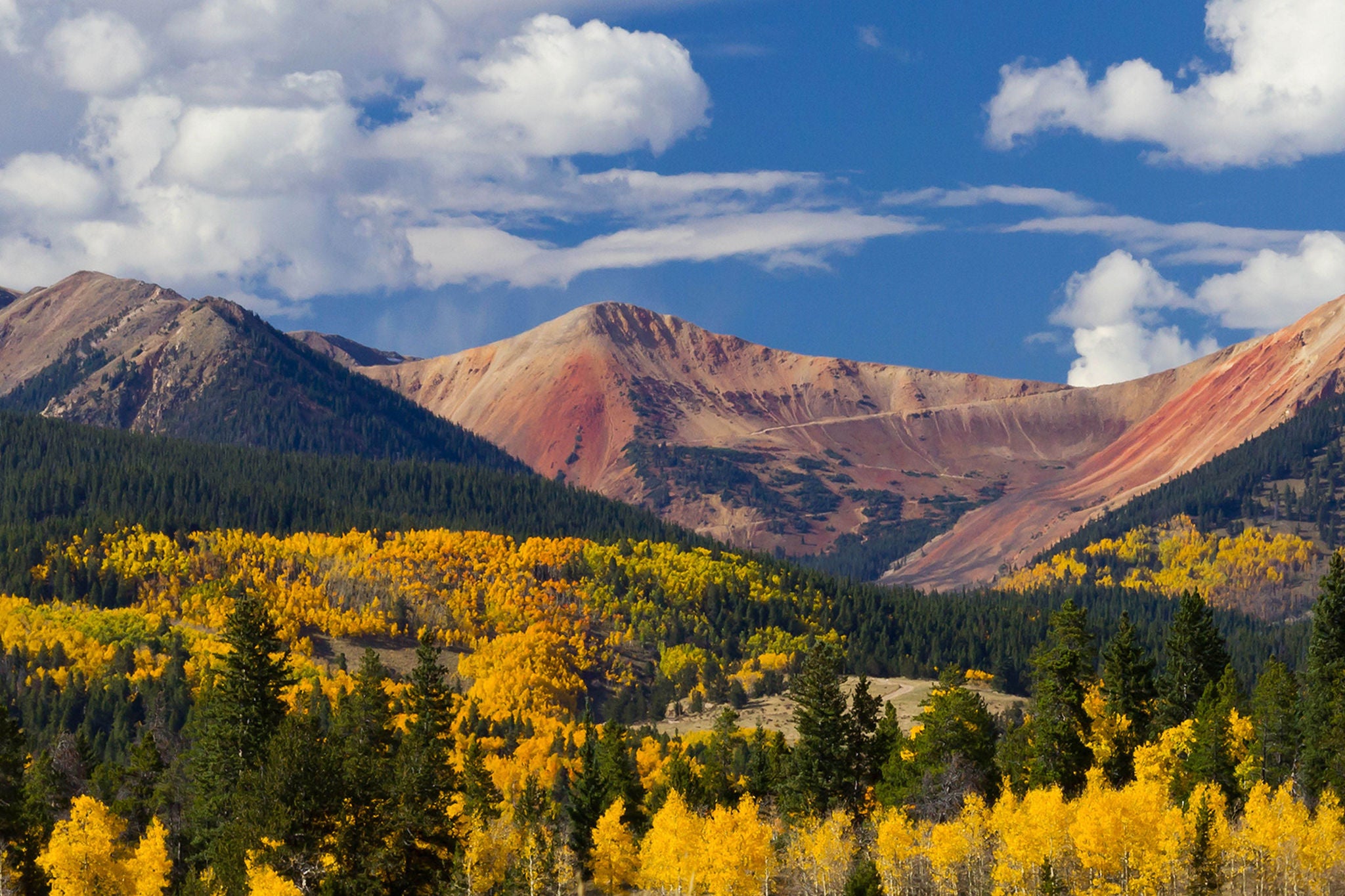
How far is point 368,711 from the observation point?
9731 cm

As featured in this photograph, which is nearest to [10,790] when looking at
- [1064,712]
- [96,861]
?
[96,861]

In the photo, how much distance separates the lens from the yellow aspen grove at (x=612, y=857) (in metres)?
113

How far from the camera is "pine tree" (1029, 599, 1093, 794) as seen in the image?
356 ft

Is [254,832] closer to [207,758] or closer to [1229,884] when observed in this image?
[207,758]

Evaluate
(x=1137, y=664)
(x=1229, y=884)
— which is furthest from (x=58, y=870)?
(x=1137, y=664)

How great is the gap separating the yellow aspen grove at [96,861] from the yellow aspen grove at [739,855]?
31.4 m

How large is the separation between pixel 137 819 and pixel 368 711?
1669 cm

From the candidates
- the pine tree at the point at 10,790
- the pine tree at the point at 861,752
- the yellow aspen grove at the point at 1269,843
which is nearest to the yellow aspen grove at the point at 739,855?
the pine tree at the point at 861,752

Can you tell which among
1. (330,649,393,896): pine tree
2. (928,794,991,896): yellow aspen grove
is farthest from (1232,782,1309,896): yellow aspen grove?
Result: (330,649,393,896): pine tree

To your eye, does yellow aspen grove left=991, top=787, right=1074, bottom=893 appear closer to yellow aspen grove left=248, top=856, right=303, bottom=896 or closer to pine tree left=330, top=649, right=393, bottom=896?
pine tree left=330, top=649, right=393, bottom=896

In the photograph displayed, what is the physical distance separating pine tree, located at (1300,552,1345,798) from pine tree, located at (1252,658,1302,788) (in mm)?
866

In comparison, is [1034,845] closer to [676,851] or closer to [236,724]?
[676,851]

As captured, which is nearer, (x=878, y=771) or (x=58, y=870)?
(x=58, y=870)

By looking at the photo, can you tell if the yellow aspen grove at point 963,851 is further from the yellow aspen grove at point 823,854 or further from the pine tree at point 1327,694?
the pine tree at point 1327,694
